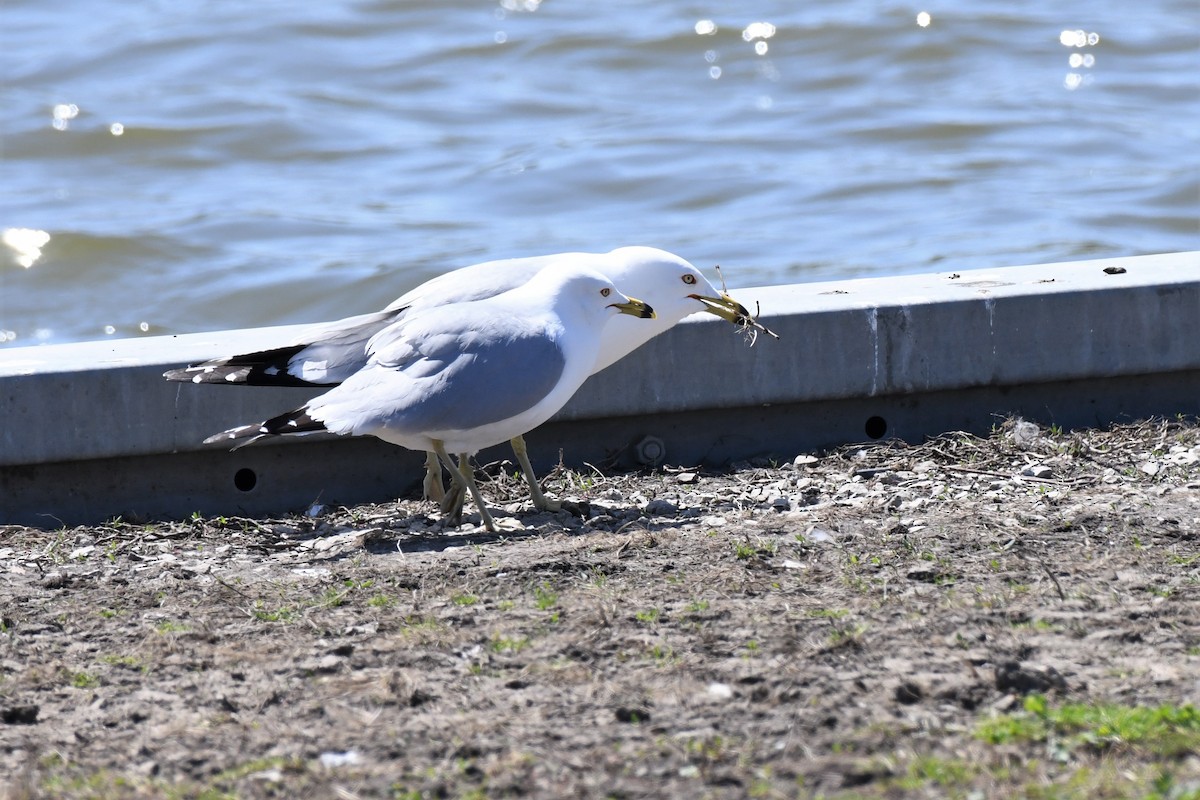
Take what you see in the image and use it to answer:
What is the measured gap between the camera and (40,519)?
5734 millimetres

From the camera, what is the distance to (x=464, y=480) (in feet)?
17.9

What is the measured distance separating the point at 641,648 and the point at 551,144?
12854 millimetres

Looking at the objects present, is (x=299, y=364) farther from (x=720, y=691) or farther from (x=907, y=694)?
(x=907, y=694)

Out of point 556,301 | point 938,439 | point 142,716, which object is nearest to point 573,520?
point 556,301

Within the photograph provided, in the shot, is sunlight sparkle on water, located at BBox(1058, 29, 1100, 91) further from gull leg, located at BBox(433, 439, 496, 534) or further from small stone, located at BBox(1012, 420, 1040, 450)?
gull leg, located at BBox(433, 439, 496, 534)

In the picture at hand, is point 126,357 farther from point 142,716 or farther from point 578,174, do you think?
point 578,174

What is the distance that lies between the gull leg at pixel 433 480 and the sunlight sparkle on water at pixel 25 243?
30.4ft

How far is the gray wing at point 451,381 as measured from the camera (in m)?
5.19

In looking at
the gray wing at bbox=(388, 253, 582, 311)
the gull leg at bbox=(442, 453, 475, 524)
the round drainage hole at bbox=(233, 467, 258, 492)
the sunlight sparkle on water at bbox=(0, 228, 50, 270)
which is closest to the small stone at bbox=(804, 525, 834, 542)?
the gull leg at bbox=(442, 453, 475, 524)

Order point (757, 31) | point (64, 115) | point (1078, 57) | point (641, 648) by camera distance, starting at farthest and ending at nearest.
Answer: point (757, 31) → point (1078, 57) → point (64, 115) → point (641, 648)

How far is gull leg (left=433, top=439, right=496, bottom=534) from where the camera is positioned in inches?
211

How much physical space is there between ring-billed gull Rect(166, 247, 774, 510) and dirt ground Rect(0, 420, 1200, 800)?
0.55m

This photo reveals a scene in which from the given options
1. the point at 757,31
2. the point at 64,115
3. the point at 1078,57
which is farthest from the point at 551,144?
the point at 1078,57

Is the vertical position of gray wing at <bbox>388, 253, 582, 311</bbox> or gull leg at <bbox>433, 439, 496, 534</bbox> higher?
gray wing at <bbox>388, 253, 582, 311</bbox>
